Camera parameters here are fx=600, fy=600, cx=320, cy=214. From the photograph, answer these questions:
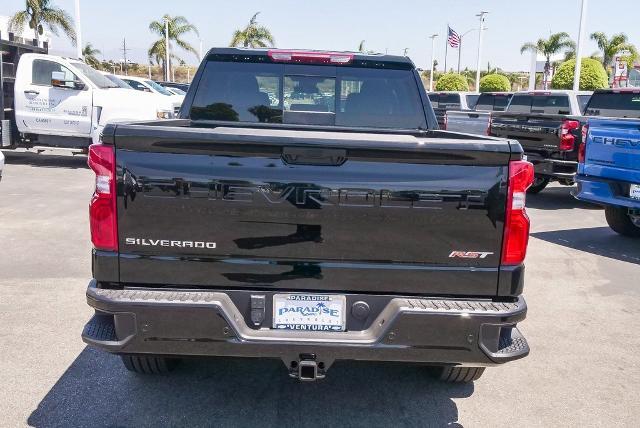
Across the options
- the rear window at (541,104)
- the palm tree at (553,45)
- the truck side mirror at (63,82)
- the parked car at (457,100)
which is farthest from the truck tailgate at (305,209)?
the palm tree at (553,45)

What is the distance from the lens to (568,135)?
9.99 m

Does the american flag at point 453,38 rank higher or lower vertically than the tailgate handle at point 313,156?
higher

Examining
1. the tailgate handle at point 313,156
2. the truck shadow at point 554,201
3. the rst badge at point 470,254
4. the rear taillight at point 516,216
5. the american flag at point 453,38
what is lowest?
the truck shadow at point 554,201

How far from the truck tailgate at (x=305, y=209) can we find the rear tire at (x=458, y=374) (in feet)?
3.47

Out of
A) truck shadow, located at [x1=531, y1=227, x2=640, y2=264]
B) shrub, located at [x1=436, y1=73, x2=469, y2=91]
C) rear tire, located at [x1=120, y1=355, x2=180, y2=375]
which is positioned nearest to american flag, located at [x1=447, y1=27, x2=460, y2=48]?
shrub, located at [x1=436, y1=73, x2=469, y2=91]

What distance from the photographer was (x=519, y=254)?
2.86 m

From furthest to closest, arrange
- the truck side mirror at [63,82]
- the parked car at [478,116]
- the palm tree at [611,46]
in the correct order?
the palm tree at [611,46] → the parked car at [478,116] → the truck side mirror at [63,82]

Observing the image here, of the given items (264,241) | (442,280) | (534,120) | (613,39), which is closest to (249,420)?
(264,241)

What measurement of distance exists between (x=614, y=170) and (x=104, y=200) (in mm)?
6693

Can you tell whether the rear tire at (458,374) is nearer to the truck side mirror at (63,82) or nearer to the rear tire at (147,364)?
the rear tire at (147,364)

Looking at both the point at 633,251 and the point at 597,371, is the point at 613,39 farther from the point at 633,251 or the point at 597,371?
the point at 597,371

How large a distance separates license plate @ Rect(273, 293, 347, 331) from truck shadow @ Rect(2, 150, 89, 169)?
40.1 feet

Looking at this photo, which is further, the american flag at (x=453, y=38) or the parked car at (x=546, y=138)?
the american flag at (x=453, y=38)

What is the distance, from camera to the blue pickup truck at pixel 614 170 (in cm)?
728
